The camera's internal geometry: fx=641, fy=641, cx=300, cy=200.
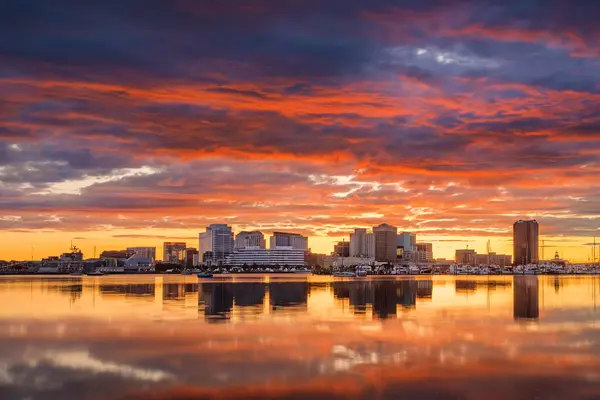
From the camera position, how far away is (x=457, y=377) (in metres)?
29.5

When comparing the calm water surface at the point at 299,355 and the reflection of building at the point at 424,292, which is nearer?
the calm water surface at the point at 299,355

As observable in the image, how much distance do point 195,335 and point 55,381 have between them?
1436 cm

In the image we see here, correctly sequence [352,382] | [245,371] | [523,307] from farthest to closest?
[523,307], [245,371], [352,382]

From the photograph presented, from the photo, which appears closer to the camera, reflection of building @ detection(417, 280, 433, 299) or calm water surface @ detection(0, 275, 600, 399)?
calm water surface @ detection(0, 275, 600, 399)

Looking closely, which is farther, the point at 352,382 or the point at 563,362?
the point at 563,362

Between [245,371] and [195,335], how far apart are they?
1267cm

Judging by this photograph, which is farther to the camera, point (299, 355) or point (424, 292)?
point (424, 292)

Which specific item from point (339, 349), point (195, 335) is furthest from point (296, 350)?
point (195, 335)

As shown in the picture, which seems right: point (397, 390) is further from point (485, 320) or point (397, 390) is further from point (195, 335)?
point (485, 320)

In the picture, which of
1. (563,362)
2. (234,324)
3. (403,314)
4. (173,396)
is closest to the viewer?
(173,396)

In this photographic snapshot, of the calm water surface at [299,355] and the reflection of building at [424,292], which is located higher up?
the calm water surface at [299,355]

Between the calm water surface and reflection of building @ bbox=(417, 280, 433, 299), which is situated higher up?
the calm water surface

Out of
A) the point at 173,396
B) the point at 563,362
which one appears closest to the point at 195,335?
the point at 173,396

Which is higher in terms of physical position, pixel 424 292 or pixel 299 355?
pixel 299 355
